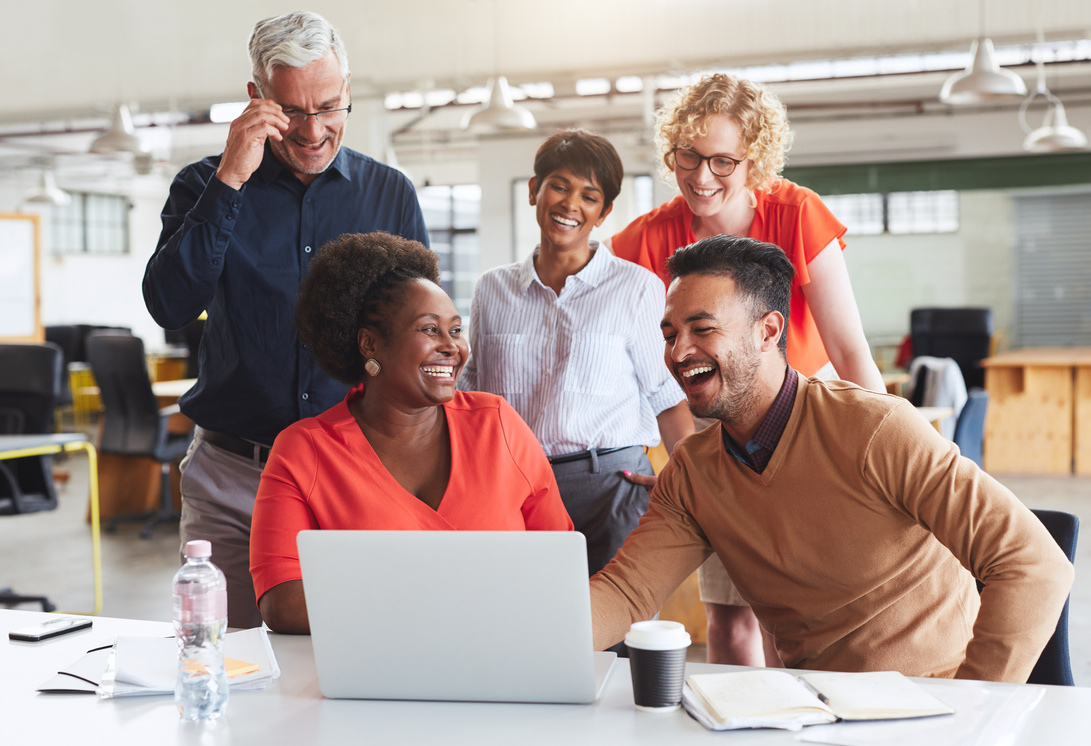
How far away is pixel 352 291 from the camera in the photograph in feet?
5.75

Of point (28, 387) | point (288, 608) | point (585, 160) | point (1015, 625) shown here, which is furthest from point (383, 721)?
point (28, 387)

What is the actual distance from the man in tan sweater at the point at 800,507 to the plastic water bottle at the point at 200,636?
538 millimetres

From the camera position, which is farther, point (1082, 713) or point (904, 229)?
point (904, 229)

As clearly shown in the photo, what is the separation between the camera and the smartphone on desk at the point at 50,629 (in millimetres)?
1559

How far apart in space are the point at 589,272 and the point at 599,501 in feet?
1.60

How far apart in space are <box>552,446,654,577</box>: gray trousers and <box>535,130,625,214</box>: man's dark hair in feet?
1.90

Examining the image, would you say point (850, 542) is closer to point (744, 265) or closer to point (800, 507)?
point (800, 507)

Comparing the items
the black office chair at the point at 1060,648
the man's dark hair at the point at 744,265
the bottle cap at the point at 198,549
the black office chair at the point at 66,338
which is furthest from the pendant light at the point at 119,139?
the black office chair at the point at 1060,648

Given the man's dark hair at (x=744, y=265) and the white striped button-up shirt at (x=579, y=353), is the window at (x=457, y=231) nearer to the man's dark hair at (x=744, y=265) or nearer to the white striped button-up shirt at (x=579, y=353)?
the white striped button-up shirt at (x=579, y=353)

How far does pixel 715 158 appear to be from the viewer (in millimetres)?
2143

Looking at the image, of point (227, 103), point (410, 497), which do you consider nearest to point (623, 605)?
point (410, 497)

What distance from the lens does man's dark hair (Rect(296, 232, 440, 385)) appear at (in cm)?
175

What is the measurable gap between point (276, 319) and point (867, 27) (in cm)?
681

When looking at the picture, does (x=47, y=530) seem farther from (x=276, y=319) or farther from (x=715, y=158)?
(x=715, y=158)
